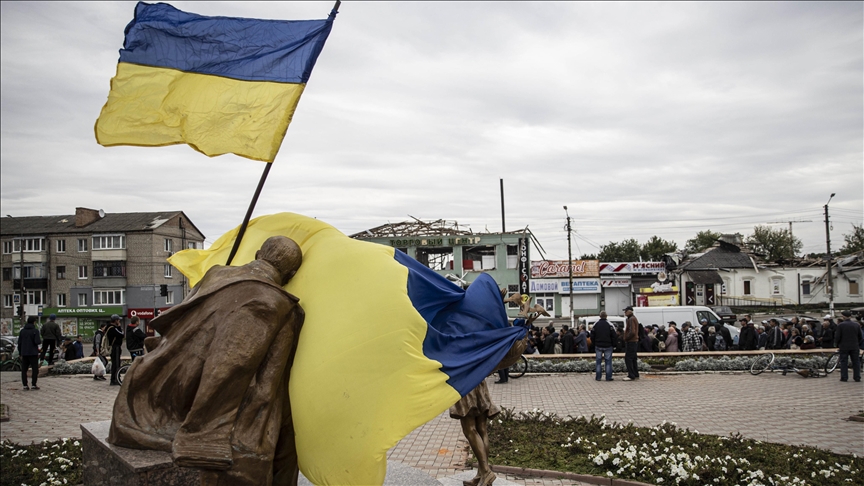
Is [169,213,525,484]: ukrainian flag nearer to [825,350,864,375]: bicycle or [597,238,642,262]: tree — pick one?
[825,350,864,375]: bicycle

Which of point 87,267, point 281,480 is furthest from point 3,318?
point 281,480

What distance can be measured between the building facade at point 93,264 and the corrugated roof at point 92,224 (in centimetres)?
6

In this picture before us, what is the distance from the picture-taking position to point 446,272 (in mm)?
43438

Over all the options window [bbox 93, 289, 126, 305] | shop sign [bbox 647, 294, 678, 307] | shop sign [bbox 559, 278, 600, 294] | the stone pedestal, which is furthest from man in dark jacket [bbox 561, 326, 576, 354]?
window [bbox 93, 289, 126, 305]

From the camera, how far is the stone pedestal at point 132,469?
387 centimetres

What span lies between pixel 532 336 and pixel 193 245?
141 feet

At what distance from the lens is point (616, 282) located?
164 feet

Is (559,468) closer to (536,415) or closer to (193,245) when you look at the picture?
(536,415)

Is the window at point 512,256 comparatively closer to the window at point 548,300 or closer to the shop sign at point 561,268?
the window at point 548,300

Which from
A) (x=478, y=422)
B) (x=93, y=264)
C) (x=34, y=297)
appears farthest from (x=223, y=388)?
(x=34, y=297)

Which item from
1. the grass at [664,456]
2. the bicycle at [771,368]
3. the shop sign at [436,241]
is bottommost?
the bicycle at [771,368]

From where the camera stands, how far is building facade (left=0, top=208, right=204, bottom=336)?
46.8 metres

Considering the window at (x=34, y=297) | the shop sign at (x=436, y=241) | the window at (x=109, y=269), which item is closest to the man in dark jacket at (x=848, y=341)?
the shop sign at (x=436, y=241)

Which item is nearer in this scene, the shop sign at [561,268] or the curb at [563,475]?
the curb at [563,475]
